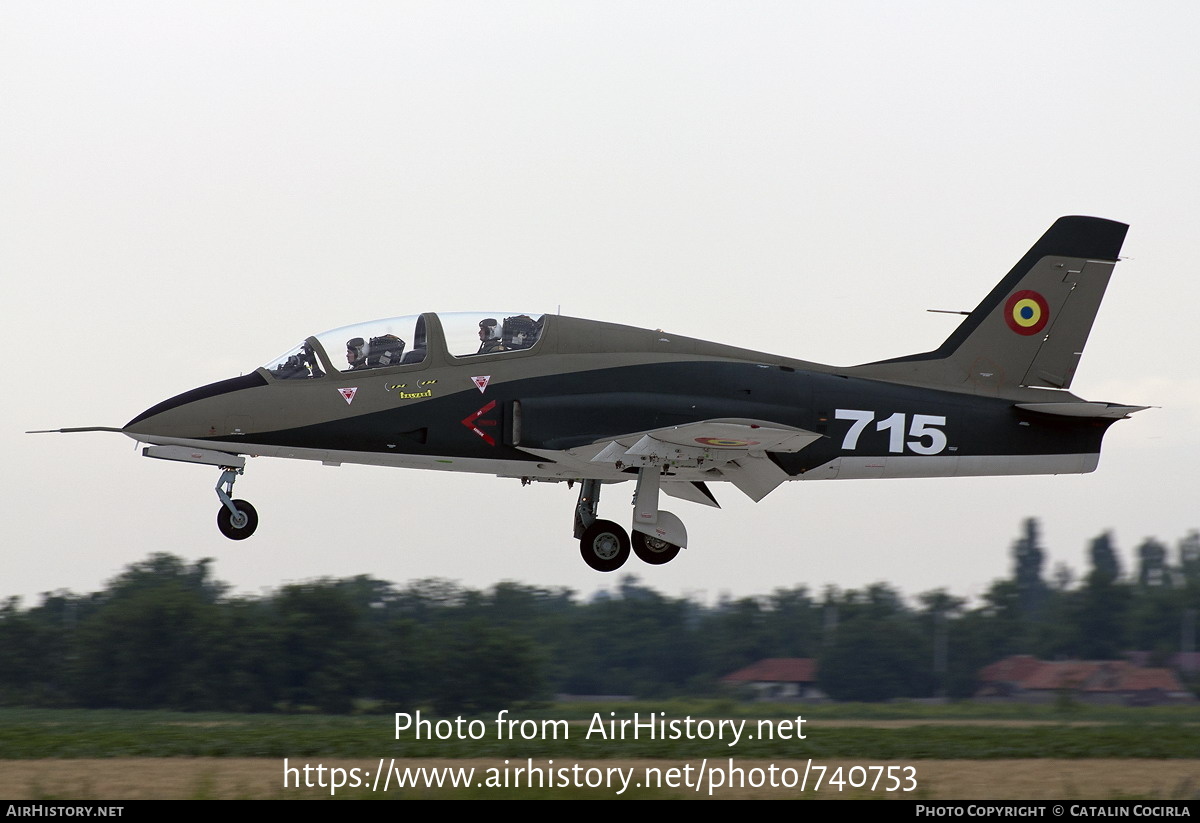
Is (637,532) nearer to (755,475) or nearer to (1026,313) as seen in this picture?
(755,475)

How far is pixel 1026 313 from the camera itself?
1869 centimetres

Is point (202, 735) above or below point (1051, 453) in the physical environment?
below

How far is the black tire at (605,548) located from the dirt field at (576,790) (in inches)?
160

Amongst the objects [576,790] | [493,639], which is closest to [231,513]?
[576,790]

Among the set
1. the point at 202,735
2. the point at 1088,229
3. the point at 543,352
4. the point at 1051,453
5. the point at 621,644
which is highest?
the point at 1088,229

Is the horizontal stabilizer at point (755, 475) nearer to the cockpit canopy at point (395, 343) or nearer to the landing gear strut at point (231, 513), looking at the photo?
the cockpit canopy at point (395, 343)

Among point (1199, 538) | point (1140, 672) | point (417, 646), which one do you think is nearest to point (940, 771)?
point (1140, 672)

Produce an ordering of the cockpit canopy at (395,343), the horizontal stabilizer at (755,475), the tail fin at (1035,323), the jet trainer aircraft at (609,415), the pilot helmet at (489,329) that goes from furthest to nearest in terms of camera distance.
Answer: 1. the tail fin at (1035,323)
2. the horizontal stabilizer at (755,475)
3. the pilot helmet at (489,329)
4. the cockpit canopy at (395,343)
5. the jet trainer aircraft at (609,415)

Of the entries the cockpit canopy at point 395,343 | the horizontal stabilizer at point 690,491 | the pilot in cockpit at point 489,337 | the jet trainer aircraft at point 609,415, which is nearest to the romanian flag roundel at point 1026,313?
the jet trainer aircraft at point 609,415

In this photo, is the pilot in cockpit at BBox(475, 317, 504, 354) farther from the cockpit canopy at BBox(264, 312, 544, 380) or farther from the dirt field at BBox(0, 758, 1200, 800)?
the dirt field at BBox(0, 758, 1200, 800)

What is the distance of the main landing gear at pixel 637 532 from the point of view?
16875mm
